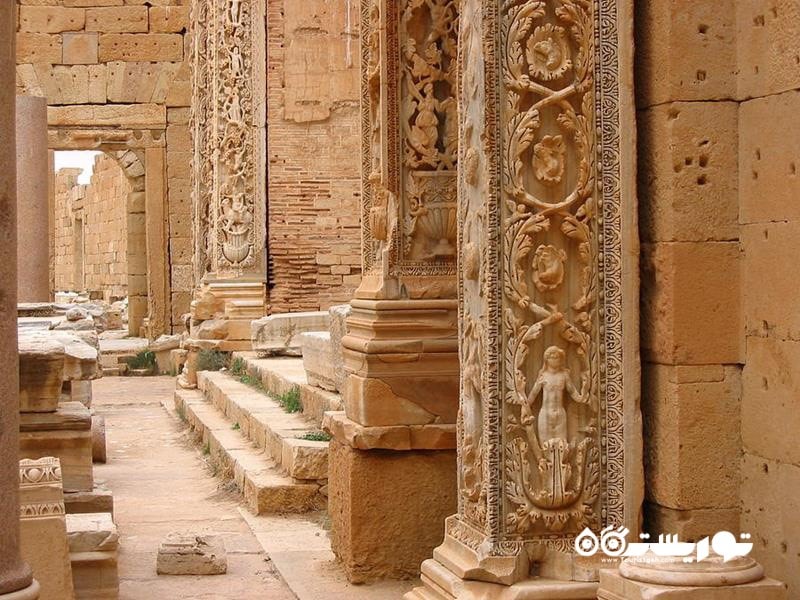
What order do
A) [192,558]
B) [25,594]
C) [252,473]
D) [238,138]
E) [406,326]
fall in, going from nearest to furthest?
[25,594], [406,326], [192,558], [252,473], [238,138]

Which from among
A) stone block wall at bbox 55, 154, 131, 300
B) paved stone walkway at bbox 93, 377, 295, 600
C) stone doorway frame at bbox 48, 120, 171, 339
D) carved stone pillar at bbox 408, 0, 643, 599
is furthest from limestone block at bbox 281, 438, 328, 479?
stone block wall at bbox 55, 154, 131, 300

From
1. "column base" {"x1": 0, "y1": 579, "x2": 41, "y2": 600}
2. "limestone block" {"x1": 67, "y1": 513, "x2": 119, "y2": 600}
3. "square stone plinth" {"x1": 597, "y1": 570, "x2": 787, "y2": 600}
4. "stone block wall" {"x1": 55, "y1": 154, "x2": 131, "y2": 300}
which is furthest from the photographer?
"stone block wall" {"x1": 55, "y1": 154, "x2": 131, "y2": 300}

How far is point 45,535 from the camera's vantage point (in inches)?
220

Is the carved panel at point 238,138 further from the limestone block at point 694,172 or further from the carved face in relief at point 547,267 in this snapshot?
the limestone block at point 694,172

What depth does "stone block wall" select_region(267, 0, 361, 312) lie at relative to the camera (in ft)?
51.5

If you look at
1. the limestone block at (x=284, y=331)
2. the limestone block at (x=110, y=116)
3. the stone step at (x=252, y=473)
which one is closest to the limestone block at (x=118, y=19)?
the limestone block at (x=110, y=116)

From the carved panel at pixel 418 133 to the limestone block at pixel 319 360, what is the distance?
2.65m

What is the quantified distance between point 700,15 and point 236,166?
1150 cm

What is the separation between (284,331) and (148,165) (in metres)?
10.7

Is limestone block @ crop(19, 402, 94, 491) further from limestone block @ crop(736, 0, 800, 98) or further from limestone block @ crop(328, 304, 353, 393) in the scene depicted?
limestone block @ crop(736, 0, 800, 98)

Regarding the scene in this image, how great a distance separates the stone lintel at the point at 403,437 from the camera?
21.1 feet

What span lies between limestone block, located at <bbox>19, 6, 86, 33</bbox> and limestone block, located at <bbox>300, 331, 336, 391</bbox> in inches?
585

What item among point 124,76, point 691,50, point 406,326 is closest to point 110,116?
point 124,76

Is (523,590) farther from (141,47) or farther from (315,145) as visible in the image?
(141,47)
